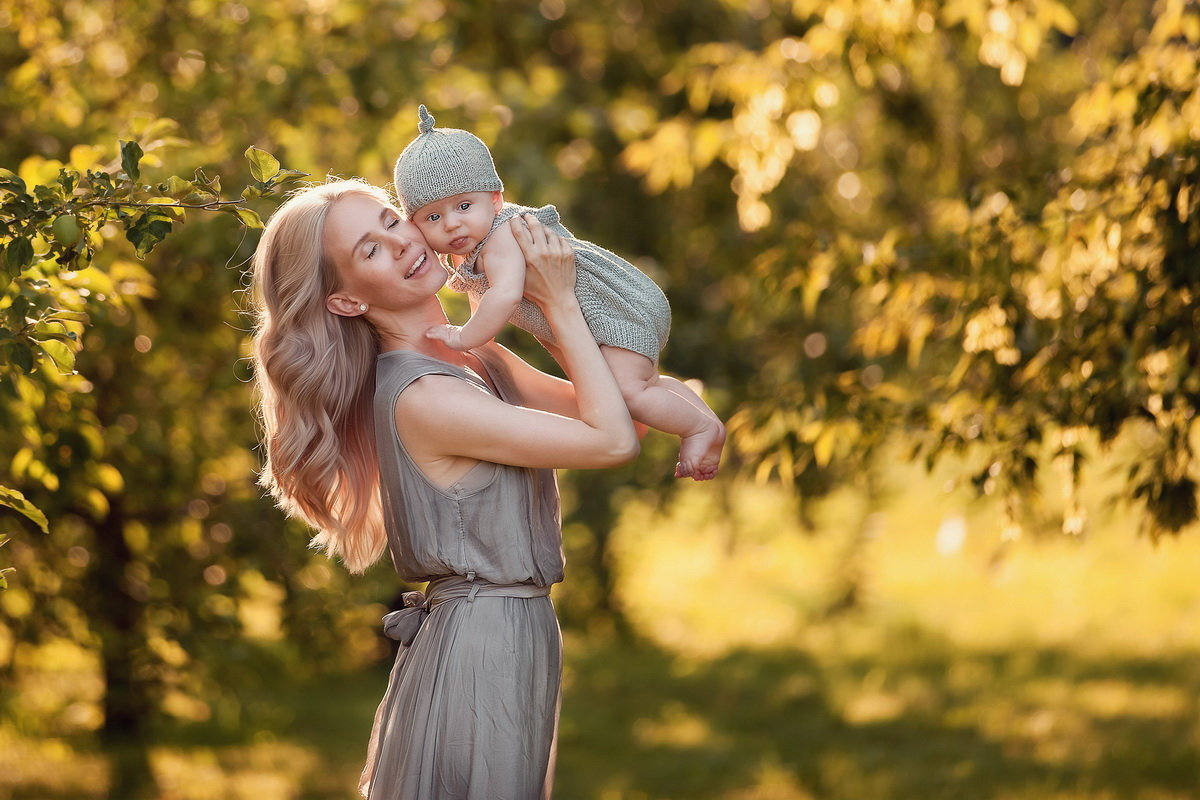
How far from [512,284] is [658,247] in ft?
20.3

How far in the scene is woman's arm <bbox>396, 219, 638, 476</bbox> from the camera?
2.27 meters

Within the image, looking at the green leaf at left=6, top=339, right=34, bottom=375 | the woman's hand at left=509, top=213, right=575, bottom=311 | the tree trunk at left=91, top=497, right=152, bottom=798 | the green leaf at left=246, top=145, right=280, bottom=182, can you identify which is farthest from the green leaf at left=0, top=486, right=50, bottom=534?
the tree trunk at left=91, top=497, right=152, bottom=798

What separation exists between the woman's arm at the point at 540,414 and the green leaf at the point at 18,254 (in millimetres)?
667

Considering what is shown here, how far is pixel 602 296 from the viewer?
2.44 m

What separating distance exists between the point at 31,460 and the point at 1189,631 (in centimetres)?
777

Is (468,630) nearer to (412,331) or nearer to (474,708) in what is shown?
(474,708)

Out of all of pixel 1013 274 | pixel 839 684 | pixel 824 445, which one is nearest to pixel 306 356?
pixel 824 445

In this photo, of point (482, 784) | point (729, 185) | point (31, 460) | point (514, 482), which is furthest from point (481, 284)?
point (729, 185)

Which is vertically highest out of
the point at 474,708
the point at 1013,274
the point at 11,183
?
the point at 1013,274

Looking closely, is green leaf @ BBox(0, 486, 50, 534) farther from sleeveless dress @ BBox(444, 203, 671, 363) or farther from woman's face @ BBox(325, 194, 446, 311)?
sleeveless dress @ BBox(444, 203, 671, 363)

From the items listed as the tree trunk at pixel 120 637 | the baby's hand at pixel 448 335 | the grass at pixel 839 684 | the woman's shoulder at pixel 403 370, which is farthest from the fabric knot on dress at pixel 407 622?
the tree trunk at pixel 120 637

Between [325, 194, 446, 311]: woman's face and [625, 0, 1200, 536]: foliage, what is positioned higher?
[625, 0, 1200, 536]: foliage

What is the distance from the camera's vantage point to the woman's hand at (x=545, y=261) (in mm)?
2322

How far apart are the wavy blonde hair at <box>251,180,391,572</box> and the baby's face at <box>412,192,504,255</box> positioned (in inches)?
4.5
